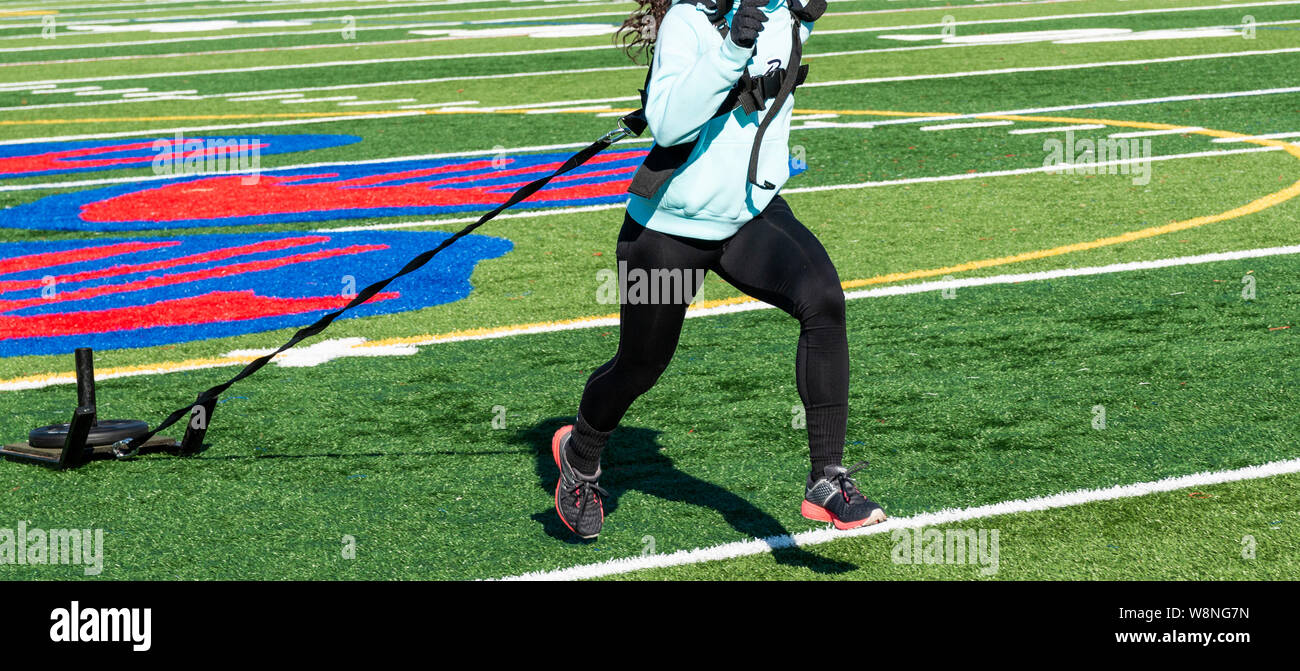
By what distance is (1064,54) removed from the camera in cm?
2191

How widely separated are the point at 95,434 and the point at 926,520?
3.22 meters

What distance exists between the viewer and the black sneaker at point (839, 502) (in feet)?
15.6

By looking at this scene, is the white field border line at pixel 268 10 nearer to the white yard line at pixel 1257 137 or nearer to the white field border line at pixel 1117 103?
the white field border line at pixel 1117 103

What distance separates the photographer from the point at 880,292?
357 inches

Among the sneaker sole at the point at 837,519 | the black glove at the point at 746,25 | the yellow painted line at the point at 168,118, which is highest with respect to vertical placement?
the black glove at the point at 746,25

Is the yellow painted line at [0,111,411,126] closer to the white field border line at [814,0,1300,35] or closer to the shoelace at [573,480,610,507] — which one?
the white field border line at [814,0,1300,35]

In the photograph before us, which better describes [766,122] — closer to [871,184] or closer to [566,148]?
[871,184]

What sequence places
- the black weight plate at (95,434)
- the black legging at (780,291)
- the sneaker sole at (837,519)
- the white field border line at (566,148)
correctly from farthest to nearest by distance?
the white field border line at (566,148), the black weight plate at (95,434), the black legging at (780,291), the sneaker sole at (837,519)

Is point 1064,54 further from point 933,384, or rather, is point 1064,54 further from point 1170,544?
point 1170,544

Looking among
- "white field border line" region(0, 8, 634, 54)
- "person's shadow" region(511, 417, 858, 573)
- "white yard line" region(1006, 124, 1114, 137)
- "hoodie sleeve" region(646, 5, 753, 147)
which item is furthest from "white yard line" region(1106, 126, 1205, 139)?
"white field border line" region(0, 8, 634, 54)

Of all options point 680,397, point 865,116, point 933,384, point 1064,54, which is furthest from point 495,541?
point 1064,54

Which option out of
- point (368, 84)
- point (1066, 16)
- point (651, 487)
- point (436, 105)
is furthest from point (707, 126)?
point (1066, 16)

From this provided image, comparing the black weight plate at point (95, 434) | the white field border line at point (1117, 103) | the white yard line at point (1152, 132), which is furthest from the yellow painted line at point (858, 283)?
the white field border line at point (1117, 103)

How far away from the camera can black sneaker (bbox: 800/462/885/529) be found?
15.6 feet
